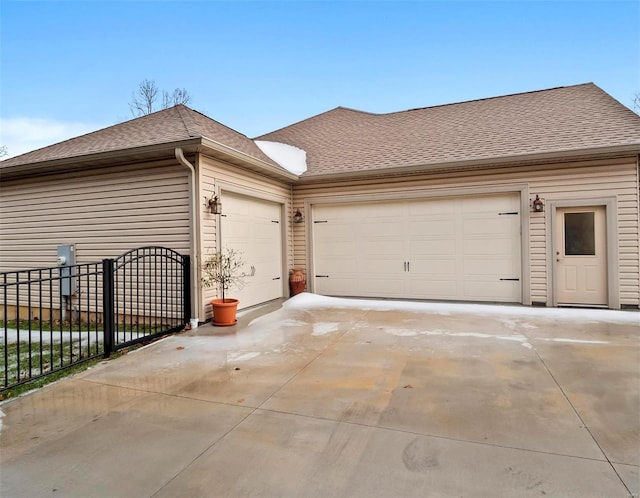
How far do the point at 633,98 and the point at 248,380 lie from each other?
19312 millimetres

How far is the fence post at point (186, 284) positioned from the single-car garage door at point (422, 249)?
3.45 metres

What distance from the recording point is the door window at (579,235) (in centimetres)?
674

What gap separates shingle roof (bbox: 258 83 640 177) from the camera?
6.81m

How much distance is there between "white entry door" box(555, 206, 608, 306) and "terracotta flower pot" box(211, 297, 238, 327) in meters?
5.95

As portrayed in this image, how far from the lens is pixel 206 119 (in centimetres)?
736

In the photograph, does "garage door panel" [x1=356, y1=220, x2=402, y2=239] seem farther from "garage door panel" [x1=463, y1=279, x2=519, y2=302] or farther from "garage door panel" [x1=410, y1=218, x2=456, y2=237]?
"garage door panel" [x1=463, y1=279, x2=519, y2=302]

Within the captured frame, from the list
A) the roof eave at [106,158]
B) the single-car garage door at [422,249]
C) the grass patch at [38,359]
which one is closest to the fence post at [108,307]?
the grass patch at [38,359]

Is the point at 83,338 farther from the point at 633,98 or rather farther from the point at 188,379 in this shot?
the point at 633,98

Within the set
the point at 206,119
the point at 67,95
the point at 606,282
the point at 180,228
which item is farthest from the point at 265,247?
the point at 67,95

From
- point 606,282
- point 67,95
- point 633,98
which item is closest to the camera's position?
point 606,282

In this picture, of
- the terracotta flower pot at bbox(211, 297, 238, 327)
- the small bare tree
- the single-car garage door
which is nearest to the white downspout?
the terracotta flower pot at bbox(211, 297, 238, 327)

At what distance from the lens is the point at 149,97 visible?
60.2 ft

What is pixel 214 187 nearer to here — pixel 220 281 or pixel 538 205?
pixel 220 281

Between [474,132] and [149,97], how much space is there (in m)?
16.6
